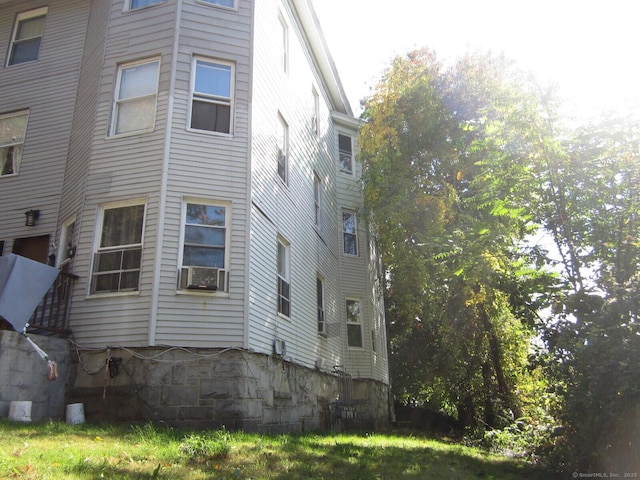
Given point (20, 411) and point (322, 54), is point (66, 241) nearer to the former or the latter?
point (20, 411)

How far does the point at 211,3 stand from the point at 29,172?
5.35 metres

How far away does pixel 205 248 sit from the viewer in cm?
890

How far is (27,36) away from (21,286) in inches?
326

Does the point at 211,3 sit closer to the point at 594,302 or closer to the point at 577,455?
the point at 594,302

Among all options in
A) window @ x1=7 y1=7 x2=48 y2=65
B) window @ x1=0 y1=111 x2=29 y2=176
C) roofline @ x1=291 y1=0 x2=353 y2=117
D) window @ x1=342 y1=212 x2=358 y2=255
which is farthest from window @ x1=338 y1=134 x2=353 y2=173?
window @ x1=0 y1=111 x2=29 y2=176

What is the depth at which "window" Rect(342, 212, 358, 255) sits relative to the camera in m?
17.2

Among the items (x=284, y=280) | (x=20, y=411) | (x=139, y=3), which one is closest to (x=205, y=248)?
(x=284, y=280)

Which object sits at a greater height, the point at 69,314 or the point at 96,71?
the point at 96,71

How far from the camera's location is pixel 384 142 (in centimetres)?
1658

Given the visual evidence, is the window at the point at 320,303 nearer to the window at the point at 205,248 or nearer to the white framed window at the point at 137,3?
the window at the point at 205,248

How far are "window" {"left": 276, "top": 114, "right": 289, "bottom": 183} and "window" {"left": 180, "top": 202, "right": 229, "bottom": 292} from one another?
298cm

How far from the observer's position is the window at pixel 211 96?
32.4 ft

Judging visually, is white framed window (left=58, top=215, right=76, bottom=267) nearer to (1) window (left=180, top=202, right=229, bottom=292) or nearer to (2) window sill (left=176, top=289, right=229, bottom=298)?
(1) window (left=180, top=202, right=229, bottom=292)

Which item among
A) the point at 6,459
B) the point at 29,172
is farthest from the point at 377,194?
the point at 6,459
